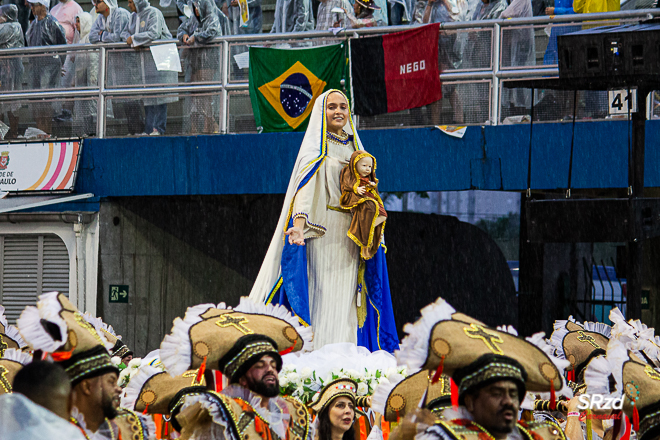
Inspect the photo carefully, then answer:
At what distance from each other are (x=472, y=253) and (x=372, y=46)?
3.56 meters

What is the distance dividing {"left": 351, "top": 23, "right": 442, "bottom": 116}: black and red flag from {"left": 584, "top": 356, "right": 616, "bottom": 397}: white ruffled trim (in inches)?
259

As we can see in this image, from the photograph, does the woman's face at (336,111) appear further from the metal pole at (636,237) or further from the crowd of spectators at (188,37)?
the crowd of spectators at (188,37)

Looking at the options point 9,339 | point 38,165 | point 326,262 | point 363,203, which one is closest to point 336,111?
point 363,203

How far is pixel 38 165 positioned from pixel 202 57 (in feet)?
8.49

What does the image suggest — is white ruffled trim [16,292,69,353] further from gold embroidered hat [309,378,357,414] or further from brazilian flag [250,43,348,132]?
brazilian flag [250,43,348,132]

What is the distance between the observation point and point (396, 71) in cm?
1057

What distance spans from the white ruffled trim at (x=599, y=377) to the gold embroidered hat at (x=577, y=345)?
1.34 meters

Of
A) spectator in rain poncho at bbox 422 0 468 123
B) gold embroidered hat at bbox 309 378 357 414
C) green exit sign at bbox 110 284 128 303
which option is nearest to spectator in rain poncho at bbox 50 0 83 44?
green exit sign at bbox 110 284 128 303

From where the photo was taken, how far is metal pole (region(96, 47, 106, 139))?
38.4 ft

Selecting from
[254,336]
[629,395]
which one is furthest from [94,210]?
[629,395]

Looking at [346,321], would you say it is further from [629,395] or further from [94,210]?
[94,210]

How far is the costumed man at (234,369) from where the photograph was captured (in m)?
3.88

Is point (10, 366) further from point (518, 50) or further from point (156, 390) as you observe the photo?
point (518, 50)

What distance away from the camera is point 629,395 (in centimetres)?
395
